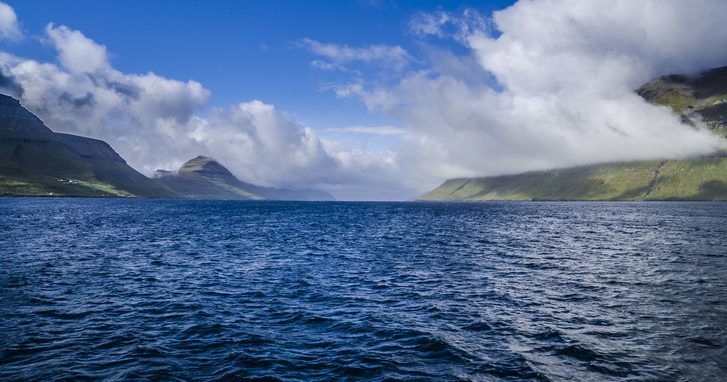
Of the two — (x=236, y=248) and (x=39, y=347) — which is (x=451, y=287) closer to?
(x=39, y=347)

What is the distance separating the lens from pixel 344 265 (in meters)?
52.4

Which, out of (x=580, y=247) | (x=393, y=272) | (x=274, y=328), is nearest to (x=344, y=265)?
(x=393, y=272)

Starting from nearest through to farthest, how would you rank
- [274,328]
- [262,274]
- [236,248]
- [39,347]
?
[39,347] < [274,328] < [262,274] < [236,248]

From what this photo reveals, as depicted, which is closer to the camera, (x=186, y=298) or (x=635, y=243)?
(x=186, y=298)

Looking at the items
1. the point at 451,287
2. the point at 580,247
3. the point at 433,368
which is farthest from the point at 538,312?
the point at 580,247

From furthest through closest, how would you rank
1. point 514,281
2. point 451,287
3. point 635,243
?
point 635,243
point 514,281
point 451,287

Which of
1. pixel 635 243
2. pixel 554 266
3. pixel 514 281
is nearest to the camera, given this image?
pixel 514 281

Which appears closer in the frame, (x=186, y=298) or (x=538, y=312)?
(x=538, y=312)

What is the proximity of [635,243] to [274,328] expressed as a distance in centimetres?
7719

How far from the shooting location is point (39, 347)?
2261 centimetres

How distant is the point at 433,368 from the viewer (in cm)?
2036

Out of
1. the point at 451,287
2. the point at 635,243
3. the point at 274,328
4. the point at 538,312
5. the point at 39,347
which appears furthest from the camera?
the point at 635,243

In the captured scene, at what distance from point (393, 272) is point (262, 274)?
15434mm

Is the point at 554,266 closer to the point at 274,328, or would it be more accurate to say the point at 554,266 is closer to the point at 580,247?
the point at 580,247
